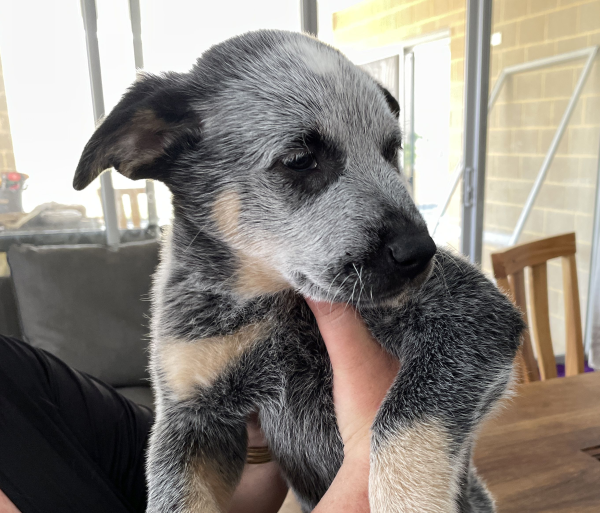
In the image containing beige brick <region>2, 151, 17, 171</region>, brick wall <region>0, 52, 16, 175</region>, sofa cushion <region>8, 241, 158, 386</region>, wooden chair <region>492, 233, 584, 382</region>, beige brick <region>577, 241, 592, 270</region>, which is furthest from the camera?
beige brick <region>577, 241, 592, 270</region>

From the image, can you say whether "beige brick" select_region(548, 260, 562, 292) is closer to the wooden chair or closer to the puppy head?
the wooden chair

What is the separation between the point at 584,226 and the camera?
16.9 feet

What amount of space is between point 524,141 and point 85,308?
440 cm

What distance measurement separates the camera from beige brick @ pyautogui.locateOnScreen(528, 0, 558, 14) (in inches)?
187

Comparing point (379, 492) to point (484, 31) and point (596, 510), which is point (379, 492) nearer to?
point (596, 510)

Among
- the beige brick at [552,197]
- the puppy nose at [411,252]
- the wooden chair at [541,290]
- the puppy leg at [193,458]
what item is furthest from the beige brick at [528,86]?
the puppy leg at [193,458]

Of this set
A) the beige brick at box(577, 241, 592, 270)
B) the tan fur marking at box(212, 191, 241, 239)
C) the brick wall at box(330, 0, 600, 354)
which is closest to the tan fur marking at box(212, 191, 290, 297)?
the tan fur marking at box(212, 191, 241, 239)

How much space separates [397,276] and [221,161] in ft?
1.82

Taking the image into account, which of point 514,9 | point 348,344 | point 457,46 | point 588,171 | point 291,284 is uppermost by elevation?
point 514,9

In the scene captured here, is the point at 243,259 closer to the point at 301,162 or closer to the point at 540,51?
the point at 301,162

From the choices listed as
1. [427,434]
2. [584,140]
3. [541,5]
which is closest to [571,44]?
[541,5]

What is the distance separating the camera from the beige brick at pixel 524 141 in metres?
5.02

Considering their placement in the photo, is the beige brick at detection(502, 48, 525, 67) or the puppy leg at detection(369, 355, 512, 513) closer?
the puppy leg at detection(369, 355, 512, 513)

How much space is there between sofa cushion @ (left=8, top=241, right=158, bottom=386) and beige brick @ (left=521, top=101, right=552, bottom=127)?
13.2ft
